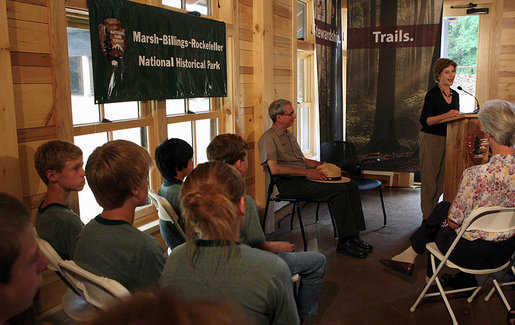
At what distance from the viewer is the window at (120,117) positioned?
276 centimetres

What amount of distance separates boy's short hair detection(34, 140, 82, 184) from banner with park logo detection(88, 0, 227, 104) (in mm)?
526

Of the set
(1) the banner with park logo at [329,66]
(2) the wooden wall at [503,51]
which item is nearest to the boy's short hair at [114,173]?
(1) the banner with park logo at [329,66]

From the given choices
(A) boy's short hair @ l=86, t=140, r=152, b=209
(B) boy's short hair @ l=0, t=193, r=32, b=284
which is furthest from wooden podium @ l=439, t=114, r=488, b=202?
(B) boy's short hair @ l=0, t=193, r=32, b=284

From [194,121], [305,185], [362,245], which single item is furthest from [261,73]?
[362,245]

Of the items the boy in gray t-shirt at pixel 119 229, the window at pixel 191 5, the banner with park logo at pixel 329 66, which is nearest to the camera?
the boy in gray t-shirt at pixel 119 229

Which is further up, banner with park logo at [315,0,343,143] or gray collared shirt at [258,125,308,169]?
banner with park logo at [315,0,343,143]

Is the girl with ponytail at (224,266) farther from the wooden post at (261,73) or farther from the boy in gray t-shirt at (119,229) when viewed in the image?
the wooden post at (261,73)

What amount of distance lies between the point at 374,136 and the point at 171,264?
530 centimetres

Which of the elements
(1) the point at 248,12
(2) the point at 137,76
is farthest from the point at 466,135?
(2) the point at 137,76

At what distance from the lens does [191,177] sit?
5.40 ft

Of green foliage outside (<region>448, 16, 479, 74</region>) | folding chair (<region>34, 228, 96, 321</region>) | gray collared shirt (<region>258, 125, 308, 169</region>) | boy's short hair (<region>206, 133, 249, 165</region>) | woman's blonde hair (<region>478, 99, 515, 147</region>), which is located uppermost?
green foliage outside (<region>448, 16, 479, 74</region>)

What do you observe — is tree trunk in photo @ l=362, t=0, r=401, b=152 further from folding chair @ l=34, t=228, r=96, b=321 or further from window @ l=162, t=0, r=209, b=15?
folding chair @ l=34, t=228, r=96, b=321

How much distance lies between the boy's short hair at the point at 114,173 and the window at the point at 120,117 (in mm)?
1026

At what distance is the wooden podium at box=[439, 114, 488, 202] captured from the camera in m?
3.72
